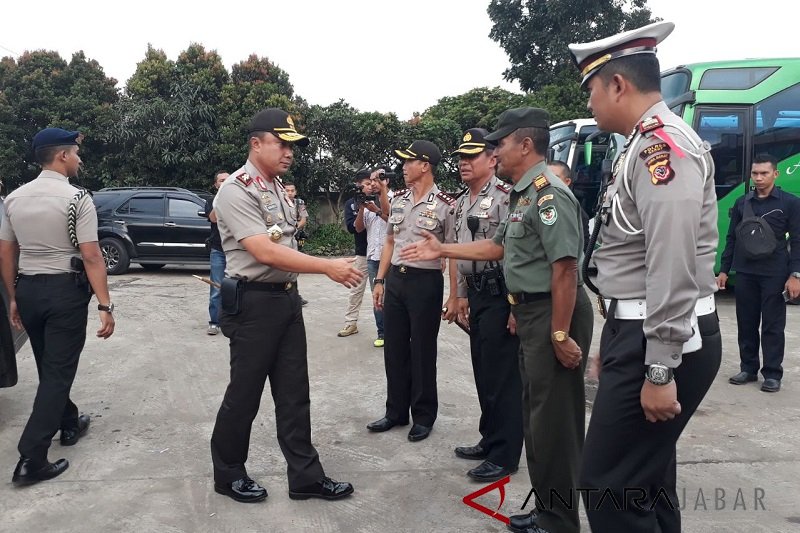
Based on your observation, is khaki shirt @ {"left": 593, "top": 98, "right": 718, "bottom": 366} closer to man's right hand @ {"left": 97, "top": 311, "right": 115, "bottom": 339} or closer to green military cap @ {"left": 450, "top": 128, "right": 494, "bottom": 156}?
green military cap @ {"left": 450, "top": 128, "right": 494, "bottom": 156}

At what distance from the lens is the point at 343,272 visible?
2994mm

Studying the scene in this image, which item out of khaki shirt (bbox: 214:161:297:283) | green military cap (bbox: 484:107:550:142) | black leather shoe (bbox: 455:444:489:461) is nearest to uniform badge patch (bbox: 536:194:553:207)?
green military cap (bbox: 484:107:550:142)

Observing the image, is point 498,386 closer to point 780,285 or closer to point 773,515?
point 773,515

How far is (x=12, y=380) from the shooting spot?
409cm

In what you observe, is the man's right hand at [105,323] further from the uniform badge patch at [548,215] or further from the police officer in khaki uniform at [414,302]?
the uniform badge patch at [548,215]

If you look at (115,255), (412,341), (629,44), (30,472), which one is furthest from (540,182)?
(115,255)

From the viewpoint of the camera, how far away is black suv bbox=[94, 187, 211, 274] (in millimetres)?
11289

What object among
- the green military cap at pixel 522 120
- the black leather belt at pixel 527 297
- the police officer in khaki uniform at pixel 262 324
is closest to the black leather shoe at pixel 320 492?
the police officer in khaki uniform at pixel 262 324

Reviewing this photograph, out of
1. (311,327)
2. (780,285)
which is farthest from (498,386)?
(311,327)

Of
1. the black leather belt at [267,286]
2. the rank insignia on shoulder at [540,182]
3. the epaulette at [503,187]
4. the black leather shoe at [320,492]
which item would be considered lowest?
the black leather shoe at [320,492]

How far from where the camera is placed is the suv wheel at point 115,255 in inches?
444

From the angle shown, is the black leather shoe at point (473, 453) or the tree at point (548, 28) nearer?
the black leather shoe at point (473, 453)

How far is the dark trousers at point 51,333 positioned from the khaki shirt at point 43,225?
0.08m

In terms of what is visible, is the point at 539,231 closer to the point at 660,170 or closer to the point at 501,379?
the point at 660,170
